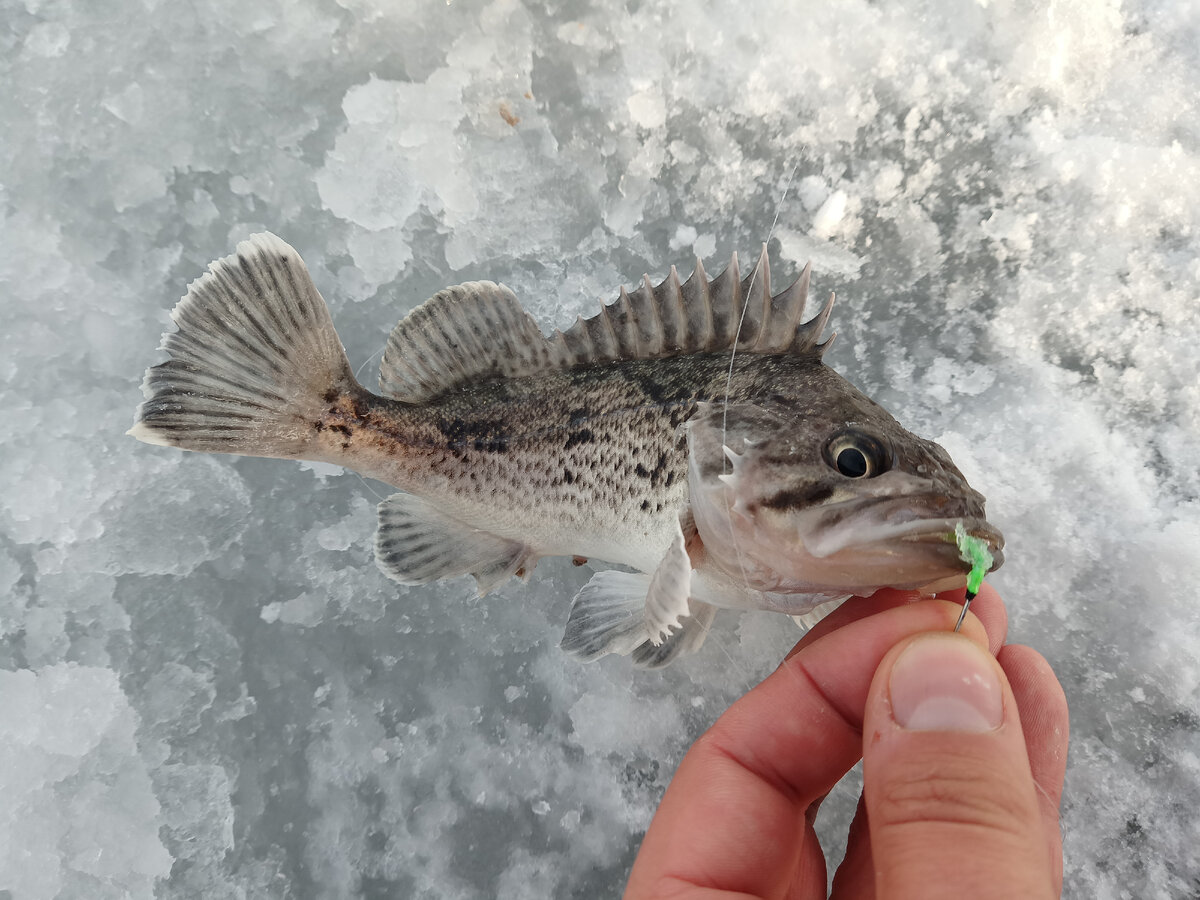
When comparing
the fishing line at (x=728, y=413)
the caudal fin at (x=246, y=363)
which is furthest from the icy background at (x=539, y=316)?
the fishing line at (x=728, y=413)

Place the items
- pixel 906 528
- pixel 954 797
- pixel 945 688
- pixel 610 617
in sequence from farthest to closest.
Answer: pixel 610 617, pixel 906 528, pixel 945 688, pixel 954 797

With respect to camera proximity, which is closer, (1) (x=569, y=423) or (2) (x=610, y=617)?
(2) (x=610, y=617)

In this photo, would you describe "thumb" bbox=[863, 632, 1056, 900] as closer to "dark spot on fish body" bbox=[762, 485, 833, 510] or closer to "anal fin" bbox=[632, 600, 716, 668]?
"dark spot on fish body" bbox=[762, 485, 833, 510]

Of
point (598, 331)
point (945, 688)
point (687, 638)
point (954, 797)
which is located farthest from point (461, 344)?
point (954, 797)

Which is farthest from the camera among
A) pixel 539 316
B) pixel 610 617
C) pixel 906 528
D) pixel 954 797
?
pixel 539 316

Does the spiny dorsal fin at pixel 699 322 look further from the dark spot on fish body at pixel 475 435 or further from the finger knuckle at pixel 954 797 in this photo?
the finger knuckle at pixel 954 797

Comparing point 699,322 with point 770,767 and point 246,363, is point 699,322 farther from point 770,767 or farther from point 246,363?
point 246,363

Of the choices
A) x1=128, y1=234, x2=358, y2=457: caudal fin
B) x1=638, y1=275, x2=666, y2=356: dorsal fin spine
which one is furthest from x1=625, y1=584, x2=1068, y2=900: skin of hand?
x1=128, y1=234, x2=358, y2=457: caudal fin
